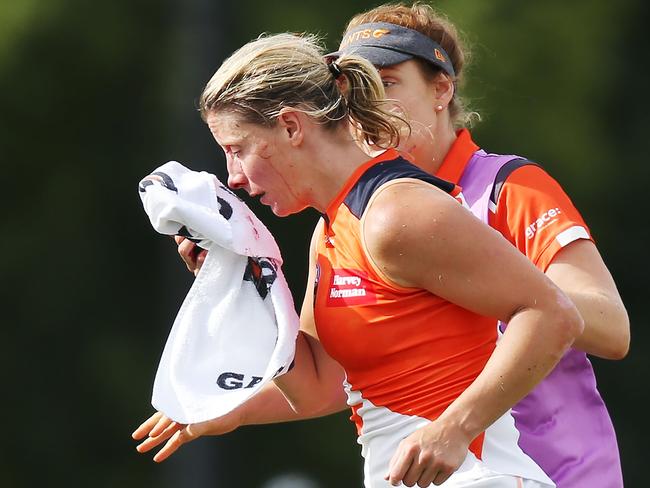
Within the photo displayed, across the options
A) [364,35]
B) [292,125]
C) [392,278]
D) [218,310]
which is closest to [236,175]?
[292,125]

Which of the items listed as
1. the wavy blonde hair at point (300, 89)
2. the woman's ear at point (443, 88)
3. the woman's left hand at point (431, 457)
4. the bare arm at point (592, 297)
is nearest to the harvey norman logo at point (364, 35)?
the woman's ear at point (443, 88)

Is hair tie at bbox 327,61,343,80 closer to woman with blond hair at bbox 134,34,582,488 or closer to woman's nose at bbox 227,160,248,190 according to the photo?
woman with blond hair at bbox 134,34,582,488

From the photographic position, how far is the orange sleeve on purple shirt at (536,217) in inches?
100

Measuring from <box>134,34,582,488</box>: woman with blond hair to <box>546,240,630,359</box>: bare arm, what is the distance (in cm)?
25

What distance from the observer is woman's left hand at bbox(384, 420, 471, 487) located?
2.02 metres

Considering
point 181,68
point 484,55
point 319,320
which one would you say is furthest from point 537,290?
point 484,55

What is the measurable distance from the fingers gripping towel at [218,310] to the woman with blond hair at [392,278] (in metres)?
0.09

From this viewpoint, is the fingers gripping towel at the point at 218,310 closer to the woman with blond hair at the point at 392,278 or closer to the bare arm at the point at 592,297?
the woman with blond hair at the point at 392,278

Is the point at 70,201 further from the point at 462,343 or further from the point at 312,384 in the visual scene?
the point at 462,343

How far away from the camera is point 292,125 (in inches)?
90.1

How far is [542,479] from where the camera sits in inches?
87.7

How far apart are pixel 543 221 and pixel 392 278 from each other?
55 cm

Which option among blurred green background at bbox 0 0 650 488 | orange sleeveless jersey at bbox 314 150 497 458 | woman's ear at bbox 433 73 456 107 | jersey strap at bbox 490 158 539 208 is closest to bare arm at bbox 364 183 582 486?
orange sleeveless jersey at bbox 314 150 497 458

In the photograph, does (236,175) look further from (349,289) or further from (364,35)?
(364,35)
